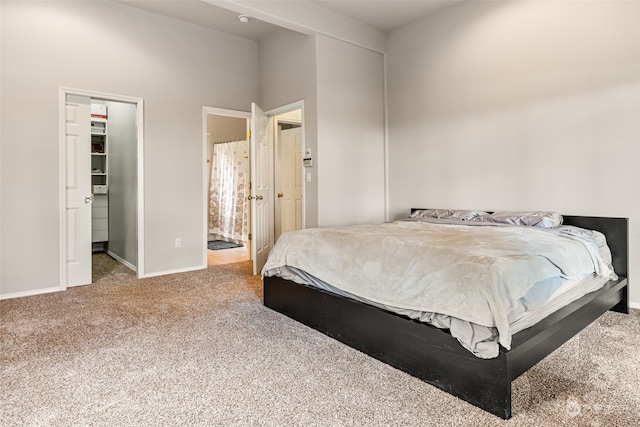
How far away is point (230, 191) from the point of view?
6.49 meters

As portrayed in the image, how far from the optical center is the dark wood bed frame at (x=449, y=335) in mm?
1553

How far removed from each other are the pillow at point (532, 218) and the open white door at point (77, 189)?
4022 mm

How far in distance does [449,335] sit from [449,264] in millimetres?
330

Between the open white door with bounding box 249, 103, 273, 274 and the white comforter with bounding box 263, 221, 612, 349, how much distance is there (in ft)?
4.60

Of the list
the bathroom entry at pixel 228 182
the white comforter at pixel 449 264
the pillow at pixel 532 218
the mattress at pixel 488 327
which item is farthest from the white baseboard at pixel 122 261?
the pillow at pixel 532 218

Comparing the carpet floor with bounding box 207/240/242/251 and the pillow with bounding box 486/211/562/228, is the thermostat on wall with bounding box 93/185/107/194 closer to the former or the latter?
the carpet floor with bounding box 207/240/242/251

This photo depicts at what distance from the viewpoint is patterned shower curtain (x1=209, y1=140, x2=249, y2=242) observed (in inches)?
243

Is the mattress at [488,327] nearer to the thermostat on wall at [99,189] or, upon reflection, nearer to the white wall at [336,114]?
the white wall at [336,114]

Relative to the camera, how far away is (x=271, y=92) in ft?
15.4

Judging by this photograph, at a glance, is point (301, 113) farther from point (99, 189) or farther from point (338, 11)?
point (99, 189)

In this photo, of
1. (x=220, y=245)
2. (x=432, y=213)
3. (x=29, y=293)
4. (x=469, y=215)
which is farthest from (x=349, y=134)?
(x=29, y=293)

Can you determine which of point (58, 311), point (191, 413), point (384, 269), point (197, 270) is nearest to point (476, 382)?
point (384, 269)

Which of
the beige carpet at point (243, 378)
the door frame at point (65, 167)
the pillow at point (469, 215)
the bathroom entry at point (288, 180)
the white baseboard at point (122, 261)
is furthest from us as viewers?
the bathroom entry at point (288, 180)

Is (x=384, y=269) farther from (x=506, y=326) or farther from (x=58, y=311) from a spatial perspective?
(x=58, y=311)
